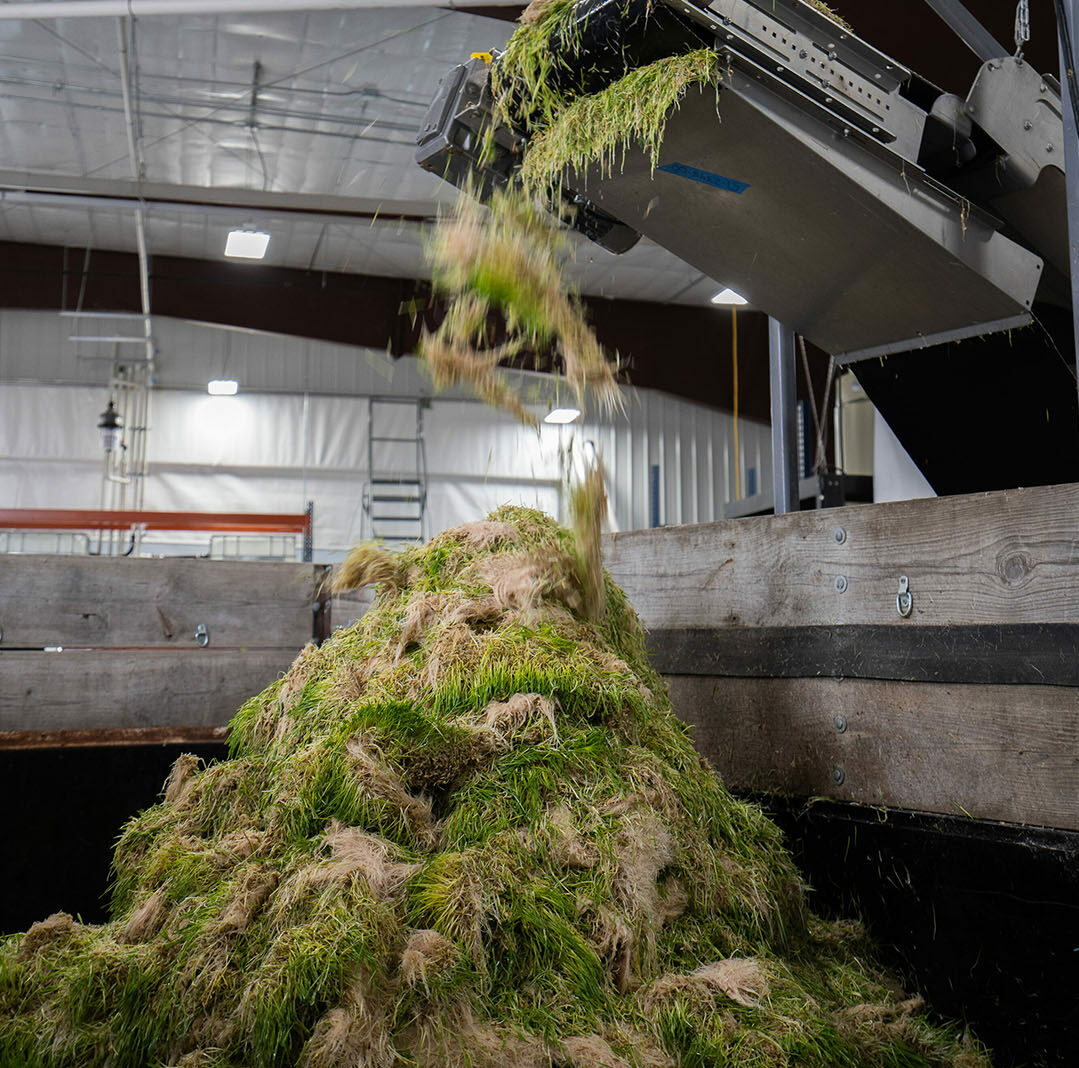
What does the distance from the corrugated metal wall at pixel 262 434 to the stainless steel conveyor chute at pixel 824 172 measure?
37.9 feet

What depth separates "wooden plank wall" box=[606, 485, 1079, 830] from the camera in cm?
182

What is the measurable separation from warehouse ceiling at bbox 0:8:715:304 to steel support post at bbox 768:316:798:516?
238 inches

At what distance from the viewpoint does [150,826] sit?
2.32m

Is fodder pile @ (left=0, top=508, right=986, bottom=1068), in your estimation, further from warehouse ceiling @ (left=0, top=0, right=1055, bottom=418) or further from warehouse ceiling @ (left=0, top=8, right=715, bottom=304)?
warehouse ceiling @ (left=0, top=8, right=715, bottom=304)

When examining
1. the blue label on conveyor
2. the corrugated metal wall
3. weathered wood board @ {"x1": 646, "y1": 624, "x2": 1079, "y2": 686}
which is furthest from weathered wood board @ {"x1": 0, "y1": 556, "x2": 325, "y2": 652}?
the corrugated metal wall

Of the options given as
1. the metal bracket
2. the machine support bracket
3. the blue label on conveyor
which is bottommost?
the metal bracket

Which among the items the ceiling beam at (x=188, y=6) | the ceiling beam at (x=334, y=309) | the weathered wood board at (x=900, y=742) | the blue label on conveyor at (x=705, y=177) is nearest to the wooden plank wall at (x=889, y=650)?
the weathered wood board at (x=900, y=742)

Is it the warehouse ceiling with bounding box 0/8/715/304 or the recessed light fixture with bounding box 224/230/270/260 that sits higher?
the warehouse ceiling with bounding box 0/8/715/304

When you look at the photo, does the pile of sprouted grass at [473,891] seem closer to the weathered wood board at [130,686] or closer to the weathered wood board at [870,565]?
the weathered wood board at [870,565]

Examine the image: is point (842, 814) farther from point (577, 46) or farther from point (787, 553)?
point (577, 46)

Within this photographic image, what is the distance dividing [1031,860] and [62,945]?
1.68 metres

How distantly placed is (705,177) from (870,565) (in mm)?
935

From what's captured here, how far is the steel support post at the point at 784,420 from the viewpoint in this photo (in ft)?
10.3

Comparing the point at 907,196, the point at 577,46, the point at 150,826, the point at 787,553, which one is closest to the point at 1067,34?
the point at 907,196
